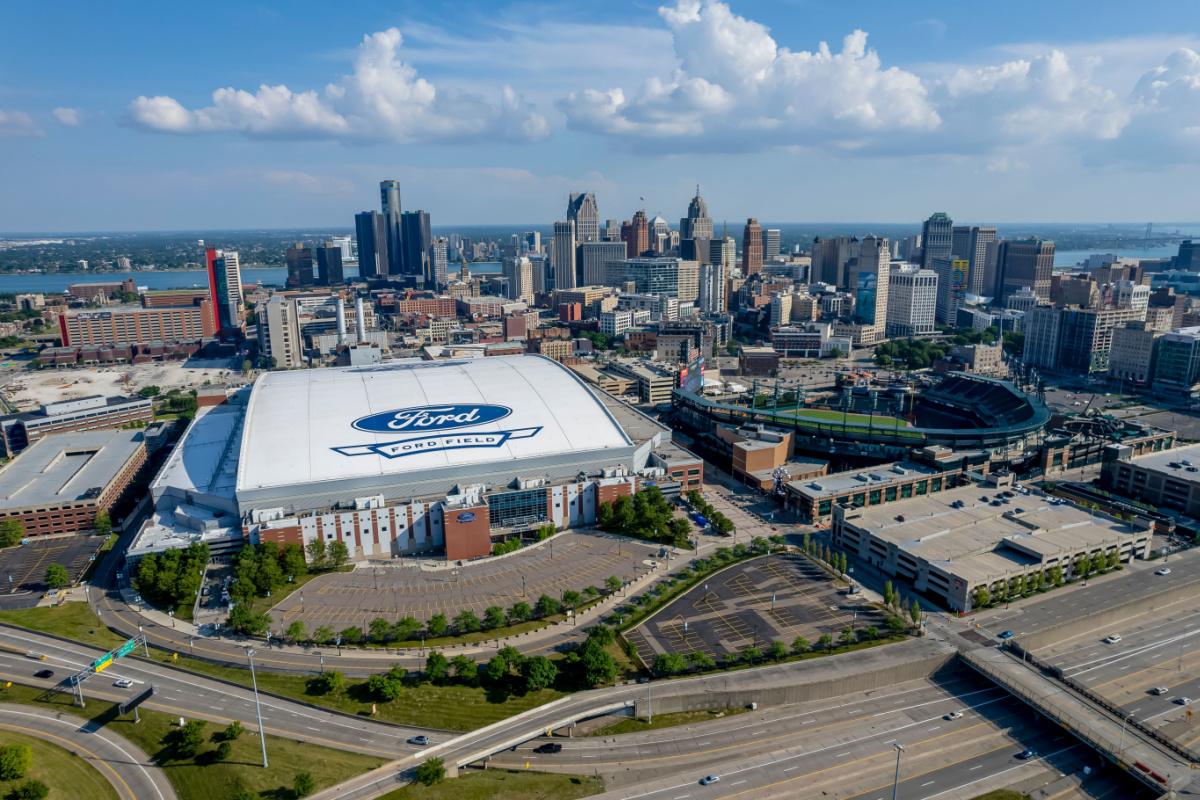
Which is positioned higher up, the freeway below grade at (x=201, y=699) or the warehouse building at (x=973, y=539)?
the warehouse building at (x=973, y=539)

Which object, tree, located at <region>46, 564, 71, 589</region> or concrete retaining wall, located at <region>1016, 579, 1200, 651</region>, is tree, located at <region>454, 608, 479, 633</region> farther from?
concrete retaining wall, located at <region>1016, 579, 1200, 651</region>

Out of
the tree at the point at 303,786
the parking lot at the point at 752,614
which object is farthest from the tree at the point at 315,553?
the parking lot at the point at 752,614

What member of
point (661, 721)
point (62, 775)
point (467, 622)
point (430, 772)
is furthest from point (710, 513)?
point (62, 775)

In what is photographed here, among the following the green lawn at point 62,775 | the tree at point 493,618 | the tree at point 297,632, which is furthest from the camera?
the tree at point 493,618

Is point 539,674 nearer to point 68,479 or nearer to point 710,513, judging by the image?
point 710,513

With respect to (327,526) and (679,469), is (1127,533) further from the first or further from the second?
(327,526)

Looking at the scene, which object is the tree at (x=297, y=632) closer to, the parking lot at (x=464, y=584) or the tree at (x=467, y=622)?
the parking lot at (x=464, y=584)
